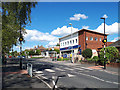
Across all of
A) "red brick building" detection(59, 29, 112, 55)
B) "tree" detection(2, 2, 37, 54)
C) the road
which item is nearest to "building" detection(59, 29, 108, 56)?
"red brick building" detection(59, 29, 112, 55)

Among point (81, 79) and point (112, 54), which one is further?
point (112, 54)

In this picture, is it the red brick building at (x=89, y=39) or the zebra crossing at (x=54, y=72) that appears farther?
the red brick building at (x=89, y=39)

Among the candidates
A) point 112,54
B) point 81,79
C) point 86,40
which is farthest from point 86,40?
point 81,79

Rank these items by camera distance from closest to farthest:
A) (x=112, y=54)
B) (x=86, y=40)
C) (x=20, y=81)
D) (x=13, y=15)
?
(x=20, y=81), (x=13, y=15), (x=112, y=54), (x=86, y=40)

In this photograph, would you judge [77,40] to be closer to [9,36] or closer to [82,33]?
[82,33]

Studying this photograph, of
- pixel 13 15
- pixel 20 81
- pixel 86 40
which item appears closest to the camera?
pixel 20 81

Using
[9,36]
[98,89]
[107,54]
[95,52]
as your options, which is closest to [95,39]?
[95,52]

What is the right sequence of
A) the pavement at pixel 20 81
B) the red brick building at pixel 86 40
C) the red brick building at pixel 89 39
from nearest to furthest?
the pavement at pixel 20 81, the red brick building at pixel 89 39, the red brick building at pixel 86 40

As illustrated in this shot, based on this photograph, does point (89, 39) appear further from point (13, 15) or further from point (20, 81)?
point (20, 81)

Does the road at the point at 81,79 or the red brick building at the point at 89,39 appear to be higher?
the red brick building at the point at 89,39

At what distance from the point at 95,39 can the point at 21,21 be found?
100 ft

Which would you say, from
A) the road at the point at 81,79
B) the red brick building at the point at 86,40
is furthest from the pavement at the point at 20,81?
the red brick building at the point at 86,40

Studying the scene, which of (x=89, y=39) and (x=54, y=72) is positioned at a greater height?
(x=89, y=39)

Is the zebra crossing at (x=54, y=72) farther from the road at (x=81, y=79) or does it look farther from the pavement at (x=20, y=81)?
the pavement at (x=20, y=81)
